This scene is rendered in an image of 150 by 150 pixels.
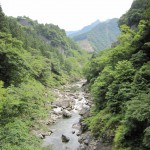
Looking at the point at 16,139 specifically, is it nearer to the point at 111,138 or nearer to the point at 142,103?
the point at 111,138

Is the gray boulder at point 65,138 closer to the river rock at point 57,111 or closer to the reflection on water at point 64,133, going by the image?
the reflection on water at point 64,133

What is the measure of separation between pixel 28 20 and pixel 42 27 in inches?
779

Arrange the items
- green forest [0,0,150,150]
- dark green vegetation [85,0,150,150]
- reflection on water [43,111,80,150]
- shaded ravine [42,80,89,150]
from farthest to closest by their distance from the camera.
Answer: shaded ravine [42,80,89,150] < reflection on water [43,111,80,150] < green forest [0,0,150,150] < dark green vegetation [85,0,150,150]

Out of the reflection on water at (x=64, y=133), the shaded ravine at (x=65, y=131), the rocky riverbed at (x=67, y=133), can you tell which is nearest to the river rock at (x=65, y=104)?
the rocky riverbed at (x=67, y=133)

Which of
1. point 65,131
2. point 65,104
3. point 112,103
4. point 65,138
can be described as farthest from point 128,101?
point 65,104

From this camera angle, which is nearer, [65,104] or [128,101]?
[128,101]

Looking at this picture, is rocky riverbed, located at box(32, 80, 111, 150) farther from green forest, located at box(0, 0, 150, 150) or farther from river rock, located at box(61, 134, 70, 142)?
green forest, located at box(0, 0, 150, 150)

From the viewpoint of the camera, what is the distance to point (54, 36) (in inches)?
6029

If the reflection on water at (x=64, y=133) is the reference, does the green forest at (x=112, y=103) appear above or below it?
above

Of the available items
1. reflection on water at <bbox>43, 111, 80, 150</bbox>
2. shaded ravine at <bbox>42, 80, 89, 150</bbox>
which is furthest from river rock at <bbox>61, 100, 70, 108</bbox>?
reflection on water at <bbox>43, 111, 80, 150</bbox>

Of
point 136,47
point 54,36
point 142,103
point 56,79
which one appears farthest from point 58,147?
point 54,36

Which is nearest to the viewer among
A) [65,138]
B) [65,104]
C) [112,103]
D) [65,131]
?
[112,103]

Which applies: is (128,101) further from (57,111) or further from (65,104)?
(65,104)

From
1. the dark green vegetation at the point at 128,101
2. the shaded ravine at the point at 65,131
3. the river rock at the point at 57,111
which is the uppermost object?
the dark green vegetation at the point at 128,101
